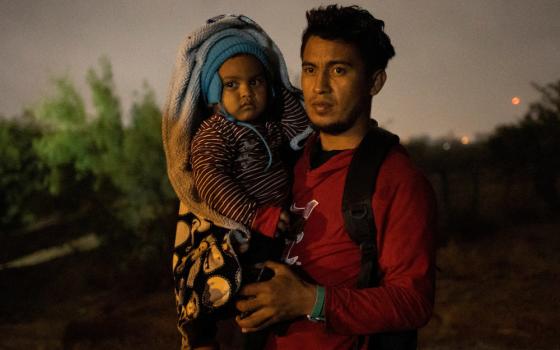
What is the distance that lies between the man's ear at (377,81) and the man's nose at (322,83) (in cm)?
22

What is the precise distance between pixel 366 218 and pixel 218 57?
3.60 ft

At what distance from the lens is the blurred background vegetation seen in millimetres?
13445

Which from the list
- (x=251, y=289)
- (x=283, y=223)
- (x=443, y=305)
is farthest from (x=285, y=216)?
(x=443, y=305)

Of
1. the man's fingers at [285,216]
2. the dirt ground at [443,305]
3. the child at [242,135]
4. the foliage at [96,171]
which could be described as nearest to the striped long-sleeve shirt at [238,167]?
the child at [242,135]

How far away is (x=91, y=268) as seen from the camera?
16.0m

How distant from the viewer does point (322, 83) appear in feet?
6.30

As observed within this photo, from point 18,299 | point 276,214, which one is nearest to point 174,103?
point 276,214

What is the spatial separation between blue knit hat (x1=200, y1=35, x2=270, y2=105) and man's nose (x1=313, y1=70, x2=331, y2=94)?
56 centimetres

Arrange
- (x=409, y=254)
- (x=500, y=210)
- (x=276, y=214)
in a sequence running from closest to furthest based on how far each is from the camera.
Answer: (x=409, y=254)
(x=276, y=214)
(x=500, y=210)

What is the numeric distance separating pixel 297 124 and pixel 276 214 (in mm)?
697

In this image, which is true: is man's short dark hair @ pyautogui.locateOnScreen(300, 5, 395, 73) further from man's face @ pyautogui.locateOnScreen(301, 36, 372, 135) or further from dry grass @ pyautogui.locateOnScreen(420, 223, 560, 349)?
dry grass @ pyautogui.locateOnScreen(420, 223, 560, 349)

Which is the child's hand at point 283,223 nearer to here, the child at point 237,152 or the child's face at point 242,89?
the child at point 237,152

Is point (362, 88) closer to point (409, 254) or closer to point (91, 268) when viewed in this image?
point (409, 254)

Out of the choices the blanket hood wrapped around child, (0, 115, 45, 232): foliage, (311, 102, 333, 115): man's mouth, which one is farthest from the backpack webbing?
(0, 115, 45, 232): foliage
